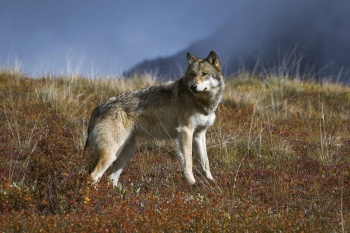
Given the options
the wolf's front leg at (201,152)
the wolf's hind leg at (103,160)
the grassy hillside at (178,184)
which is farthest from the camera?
the wolf's front leg at (201,152)

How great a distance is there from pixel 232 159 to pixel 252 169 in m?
0.82

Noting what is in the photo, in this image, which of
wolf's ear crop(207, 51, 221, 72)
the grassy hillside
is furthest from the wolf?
the grassy hillside

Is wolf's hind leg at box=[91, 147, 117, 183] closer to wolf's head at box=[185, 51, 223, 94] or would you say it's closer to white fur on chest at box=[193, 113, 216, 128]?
white fur on chest at box=[193, 113, 216, 128]

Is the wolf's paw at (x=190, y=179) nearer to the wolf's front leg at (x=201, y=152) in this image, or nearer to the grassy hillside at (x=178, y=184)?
the grassy hillside at (x=178, y=184)

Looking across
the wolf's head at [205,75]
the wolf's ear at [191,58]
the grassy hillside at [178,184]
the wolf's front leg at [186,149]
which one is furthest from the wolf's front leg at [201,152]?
the wolf's ear at [191,58]

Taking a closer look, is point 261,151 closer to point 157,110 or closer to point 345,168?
point 345,168

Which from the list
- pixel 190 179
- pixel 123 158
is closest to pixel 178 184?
pixel 190 179

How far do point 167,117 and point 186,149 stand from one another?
0.64 meters

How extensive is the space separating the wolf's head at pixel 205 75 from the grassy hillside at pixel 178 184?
52.1 inches

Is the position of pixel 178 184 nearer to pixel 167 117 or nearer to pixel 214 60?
pixel 167 117

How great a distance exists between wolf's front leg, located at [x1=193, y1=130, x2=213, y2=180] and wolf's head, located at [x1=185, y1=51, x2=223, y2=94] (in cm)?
69

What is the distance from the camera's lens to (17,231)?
15.4ft

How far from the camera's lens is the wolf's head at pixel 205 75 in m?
7.79

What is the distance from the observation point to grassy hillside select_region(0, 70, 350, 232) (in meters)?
4.88
